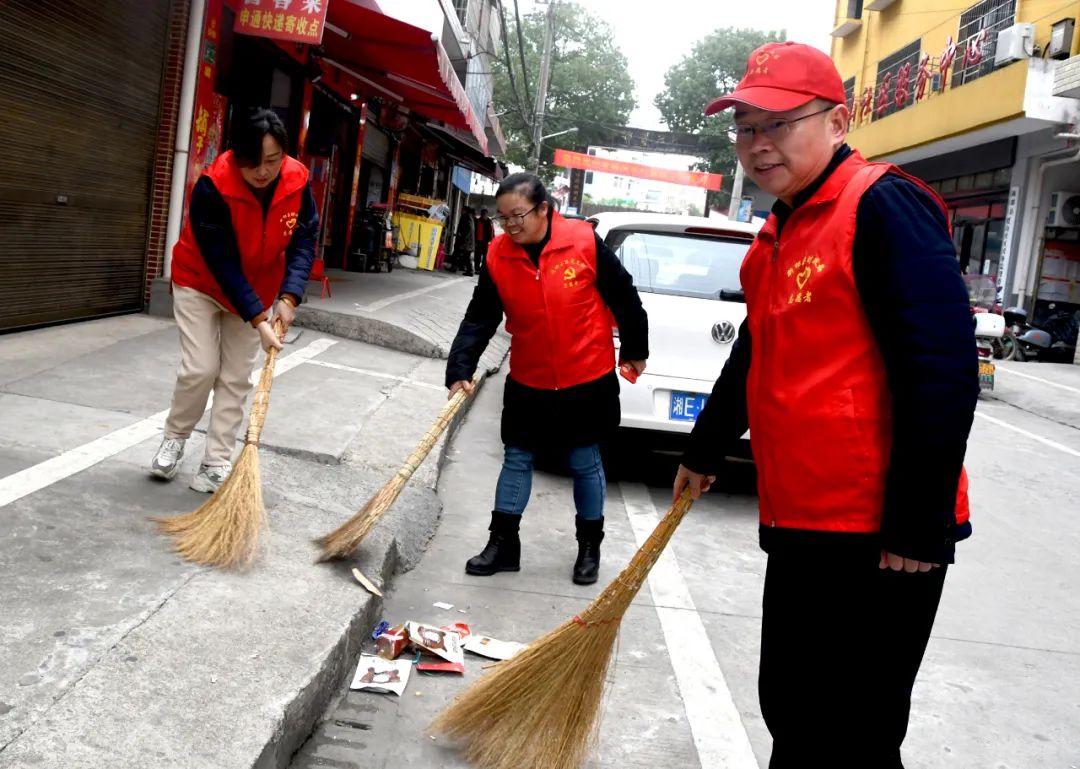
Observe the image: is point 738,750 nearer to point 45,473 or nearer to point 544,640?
point 544,640

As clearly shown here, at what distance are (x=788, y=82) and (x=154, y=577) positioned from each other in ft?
7.86

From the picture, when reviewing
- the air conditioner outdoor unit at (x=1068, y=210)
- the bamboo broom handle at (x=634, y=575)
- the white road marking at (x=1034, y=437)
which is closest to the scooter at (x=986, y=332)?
the white road marking at (x=1034, y=437)

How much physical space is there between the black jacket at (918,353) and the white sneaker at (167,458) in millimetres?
3172

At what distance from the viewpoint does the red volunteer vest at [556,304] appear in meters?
4.16

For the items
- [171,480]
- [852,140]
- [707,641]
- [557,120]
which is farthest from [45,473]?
[557,120]

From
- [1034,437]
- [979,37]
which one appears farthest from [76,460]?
[979,37]

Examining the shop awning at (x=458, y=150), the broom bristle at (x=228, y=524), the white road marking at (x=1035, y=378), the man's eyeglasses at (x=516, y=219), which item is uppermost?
the shop awning at (x=458, y=150)

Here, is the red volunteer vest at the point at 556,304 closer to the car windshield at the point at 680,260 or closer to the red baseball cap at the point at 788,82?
the car windshield at the point at 680,260

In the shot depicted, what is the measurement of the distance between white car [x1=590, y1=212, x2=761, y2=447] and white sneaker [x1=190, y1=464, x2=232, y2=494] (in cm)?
234

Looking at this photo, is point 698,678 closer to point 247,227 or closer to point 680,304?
point 247,227

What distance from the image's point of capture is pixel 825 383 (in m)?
1.98

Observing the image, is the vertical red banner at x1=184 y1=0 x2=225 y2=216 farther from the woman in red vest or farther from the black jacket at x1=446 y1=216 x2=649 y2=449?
the black jacket at x1=446 y1=216 x2=649 y2=449

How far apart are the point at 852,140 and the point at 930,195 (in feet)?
87.6

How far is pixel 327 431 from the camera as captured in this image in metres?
5.65
